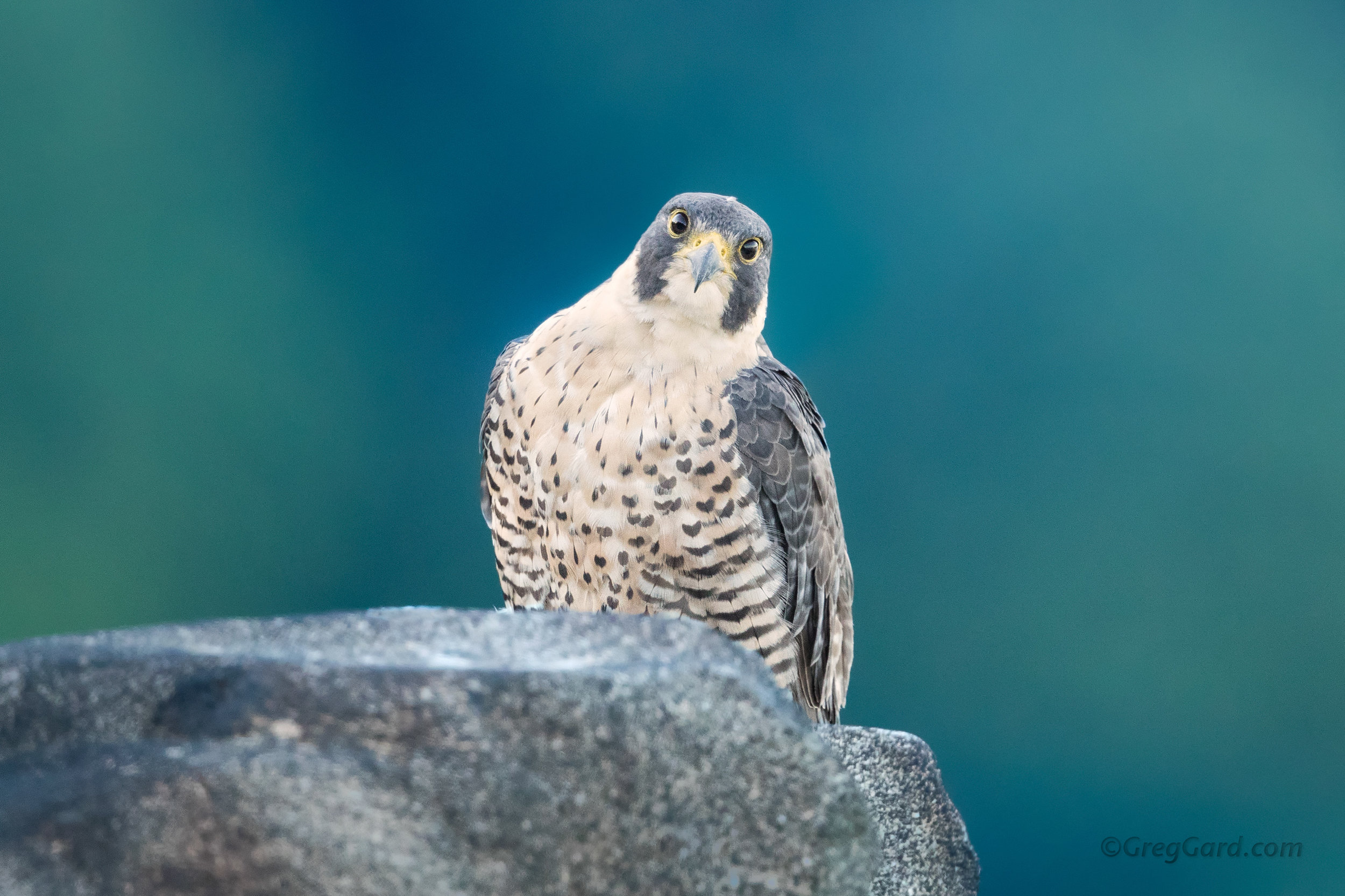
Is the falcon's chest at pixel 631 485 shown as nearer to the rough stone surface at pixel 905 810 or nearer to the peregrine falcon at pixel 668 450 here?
the peregrine falcon at pixel 668 450

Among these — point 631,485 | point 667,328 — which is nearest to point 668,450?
point 631,485

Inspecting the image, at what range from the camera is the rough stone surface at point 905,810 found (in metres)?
1.76

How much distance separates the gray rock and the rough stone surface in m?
0.55

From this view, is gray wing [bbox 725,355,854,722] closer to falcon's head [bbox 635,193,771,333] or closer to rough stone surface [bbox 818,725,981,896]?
falcon's head [bbox 635,193,771,333]

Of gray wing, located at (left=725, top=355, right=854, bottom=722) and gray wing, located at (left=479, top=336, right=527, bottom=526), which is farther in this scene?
gray wing, located at (left=479, top=336, right=527, bottom=526)

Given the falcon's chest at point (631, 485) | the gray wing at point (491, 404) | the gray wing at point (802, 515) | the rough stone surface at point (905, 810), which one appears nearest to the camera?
the rough stone surface at point (905, 810)

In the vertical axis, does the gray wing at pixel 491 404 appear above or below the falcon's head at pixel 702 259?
below

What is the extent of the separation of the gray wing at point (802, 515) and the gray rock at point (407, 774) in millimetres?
1054

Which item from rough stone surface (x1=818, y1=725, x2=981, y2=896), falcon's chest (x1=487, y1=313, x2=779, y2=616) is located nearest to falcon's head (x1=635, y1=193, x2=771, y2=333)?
falcon's chest (x1=487, y1=313, x2=779, y2=616)

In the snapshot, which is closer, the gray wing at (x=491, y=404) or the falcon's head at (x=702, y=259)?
the falcon's head at (x=702, y=259)

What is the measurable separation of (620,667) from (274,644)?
36 cm

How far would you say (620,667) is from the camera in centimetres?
117

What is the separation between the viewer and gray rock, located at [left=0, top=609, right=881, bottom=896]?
1072 mm

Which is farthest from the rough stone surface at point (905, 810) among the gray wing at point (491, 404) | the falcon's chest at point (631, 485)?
the gray wing at point (491, 404)
